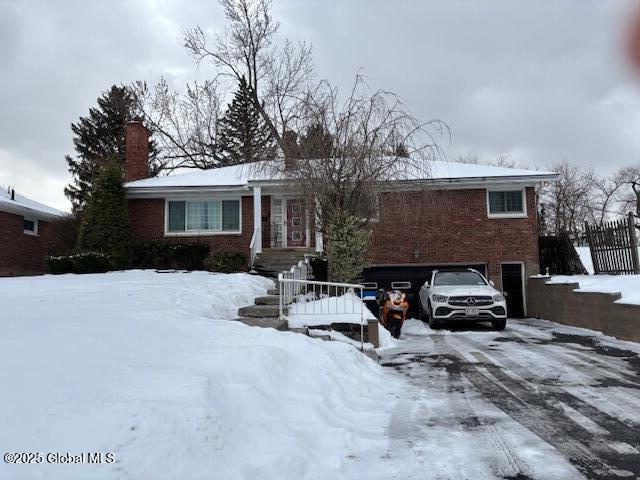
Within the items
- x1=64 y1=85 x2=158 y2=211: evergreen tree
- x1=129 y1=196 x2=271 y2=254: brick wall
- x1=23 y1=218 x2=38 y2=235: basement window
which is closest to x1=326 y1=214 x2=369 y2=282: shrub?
x1=129 y1=196 x2=271 y2=254: brick wall

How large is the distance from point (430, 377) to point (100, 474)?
4.75 metres

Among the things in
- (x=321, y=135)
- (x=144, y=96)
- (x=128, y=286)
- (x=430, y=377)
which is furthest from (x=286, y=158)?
(x=144, y=96)

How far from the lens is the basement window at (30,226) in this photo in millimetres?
21312

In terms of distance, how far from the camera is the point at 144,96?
34906 mm

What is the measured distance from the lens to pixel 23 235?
21.0m

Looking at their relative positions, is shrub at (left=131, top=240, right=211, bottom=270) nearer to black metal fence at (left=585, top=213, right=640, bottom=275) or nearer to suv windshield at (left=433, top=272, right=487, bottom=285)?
suv windshield at (left=433, top=272, right=487, bottom=285)

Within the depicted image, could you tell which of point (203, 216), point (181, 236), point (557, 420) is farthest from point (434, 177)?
point (557, 420)

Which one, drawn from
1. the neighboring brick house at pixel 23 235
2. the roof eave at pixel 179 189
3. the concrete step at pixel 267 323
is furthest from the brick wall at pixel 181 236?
the concrete step at pixel 267 323

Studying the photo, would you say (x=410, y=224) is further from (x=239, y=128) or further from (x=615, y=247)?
(x=239, y=128)

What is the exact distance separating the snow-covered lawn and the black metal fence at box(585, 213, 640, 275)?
319 inches

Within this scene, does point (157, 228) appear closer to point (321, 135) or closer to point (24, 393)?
point (321, 135)

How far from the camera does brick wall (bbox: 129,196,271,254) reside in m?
17.9

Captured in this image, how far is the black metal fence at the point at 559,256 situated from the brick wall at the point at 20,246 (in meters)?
19.7

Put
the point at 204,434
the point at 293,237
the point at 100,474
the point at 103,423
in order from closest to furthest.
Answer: the point at 100,474
the point at 103,423
the point at 204,434
the point at 293,237
